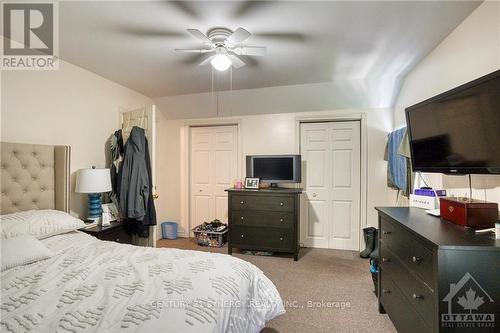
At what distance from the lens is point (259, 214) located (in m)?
3.35

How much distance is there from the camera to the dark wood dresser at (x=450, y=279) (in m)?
1.14

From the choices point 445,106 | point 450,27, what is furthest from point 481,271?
point 450,27

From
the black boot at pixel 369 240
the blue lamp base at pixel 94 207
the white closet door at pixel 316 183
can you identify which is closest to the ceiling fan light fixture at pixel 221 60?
the blue lamp base at pixel 94 207

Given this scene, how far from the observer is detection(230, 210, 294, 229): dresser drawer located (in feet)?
10.7

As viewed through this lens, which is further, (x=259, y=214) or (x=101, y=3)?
(x=259, y=214)

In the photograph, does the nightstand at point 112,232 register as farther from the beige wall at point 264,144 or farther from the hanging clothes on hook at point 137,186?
the beige wall at point 264,144

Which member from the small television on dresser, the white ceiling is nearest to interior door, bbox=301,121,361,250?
the small television on dresser

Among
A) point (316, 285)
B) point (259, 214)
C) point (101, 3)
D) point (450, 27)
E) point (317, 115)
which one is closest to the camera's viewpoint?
point (101, 3)

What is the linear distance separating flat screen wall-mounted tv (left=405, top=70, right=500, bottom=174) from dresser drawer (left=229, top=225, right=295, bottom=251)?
181 centimetres

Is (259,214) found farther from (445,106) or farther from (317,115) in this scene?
(445,106)

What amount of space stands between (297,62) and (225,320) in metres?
2.49

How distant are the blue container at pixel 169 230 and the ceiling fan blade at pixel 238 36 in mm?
3171

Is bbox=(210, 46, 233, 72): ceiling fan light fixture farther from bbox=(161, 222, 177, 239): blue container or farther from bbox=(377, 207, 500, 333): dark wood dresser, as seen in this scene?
bbox=(161, 222, 177, 239): blue container

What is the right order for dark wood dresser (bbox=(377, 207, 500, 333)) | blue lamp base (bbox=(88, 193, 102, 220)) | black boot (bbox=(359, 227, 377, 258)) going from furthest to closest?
black boot (bbox=(359, 227, 377, 258)), blue lamp base (bbox=(88, 193, 102, 220)), dark wood dresser (bbox=(377, 207, 500, 333))
